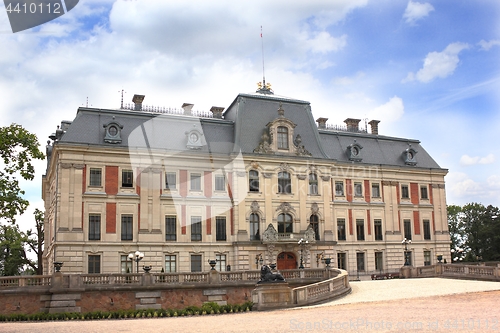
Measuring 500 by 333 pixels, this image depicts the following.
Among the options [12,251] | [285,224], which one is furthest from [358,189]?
[12,251]

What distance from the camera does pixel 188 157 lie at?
4697 cm

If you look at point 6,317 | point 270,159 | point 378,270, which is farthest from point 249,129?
point 6,317

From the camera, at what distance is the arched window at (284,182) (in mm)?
49531

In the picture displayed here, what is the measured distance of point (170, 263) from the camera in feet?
148

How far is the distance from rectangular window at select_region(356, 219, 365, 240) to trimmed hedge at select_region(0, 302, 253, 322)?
23.2 metres

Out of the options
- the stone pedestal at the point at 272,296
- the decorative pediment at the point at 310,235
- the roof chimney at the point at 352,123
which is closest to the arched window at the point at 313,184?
the decorative pediment at the point at 310,235

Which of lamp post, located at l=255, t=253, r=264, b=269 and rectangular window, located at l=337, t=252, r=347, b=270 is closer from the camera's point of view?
lamp post, located at l=255, t=253, r=264, b=269

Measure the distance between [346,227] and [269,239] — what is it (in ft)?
28.4

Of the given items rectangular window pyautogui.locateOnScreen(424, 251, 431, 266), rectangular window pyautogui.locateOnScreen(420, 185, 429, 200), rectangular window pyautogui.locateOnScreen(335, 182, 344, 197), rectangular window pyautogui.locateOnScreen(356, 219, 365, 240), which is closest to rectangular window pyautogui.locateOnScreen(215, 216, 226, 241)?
rectangular window pyautogui.locateOnScreen(335, 182, 344, 197)

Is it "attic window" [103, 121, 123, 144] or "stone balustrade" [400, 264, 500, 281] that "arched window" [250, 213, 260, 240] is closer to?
"stone balustrade" [400, 264, 500, 281]

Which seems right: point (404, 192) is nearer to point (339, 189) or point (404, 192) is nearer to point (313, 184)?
point (339, 189)

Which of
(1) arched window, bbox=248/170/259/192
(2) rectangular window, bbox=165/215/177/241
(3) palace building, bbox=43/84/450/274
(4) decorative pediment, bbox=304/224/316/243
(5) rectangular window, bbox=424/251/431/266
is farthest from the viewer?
(5) rectangular window, bbox=424/251/431/266

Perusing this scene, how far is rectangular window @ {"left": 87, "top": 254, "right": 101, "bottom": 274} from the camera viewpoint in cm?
4291

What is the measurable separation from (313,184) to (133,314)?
23.9m
